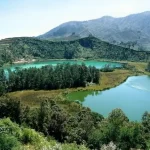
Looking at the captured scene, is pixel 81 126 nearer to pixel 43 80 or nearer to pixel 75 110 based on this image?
pixel 75 110

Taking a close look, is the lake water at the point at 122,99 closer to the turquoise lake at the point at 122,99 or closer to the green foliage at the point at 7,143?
the turquoise lake at the point at 122,99

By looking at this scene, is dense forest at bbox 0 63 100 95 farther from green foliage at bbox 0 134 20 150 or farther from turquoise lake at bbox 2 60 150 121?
green foliage at bbox 0 134 20 150

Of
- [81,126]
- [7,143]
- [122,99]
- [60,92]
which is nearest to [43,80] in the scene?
[60,92]

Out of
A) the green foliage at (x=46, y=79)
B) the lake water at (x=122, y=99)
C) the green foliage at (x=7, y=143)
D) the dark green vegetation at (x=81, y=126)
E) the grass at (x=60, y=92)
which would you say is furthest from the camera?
the green foliage at (x=46, y=79)

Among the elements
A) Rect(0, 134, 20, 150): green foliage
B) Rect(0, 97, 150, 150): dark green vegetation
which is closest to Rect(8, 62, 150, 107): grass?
Rect(0, 97, 150, 150): dark green vegetation

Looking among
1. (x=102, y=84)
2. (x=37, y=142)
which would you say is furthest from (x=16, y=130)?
(x=102, y=84)

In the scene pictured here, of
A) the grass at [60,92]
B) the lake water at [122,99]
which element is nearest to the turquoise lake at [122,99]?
the lake water at [122,99]
